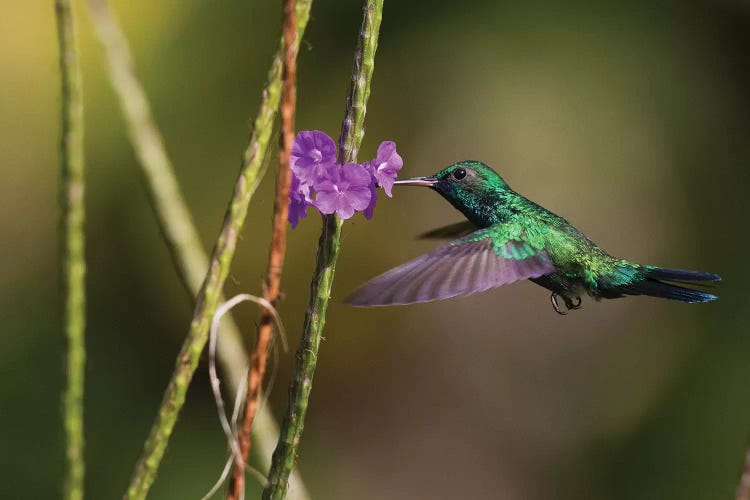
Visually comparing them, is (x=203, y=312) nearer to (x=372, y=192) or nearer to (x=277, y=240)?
(x=277, y=240)

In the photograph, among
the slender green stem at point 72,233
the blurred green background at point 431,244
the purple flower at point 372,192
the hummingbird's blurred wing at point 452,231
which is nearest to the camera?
the slender green stem at point 72,233

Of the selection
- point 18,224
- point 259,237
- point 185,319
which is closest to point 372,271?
point 259,237

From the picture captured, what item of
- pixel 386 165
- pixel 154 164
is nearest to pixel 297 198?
pixel 386 165

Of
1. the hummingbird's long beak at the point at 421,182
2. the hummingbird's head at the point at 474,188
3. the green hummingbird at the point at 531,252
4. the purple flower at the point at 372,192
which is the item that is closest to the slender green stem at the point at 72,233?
the purple flower at the point at 372,192

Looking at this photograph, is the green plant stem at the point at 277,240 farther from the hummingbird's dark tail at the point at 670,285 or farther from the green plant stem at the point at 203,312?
the hummingbird's dark tail at the point at 670,285

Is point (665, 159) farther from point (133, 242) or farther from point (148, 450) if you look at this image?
point (148, 450)

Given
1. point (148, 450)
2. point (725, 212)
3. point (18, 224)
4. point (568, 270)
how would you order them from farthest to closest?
point (725, 212)
point (18, 224)
point (568, 270)
point (148, 450)
